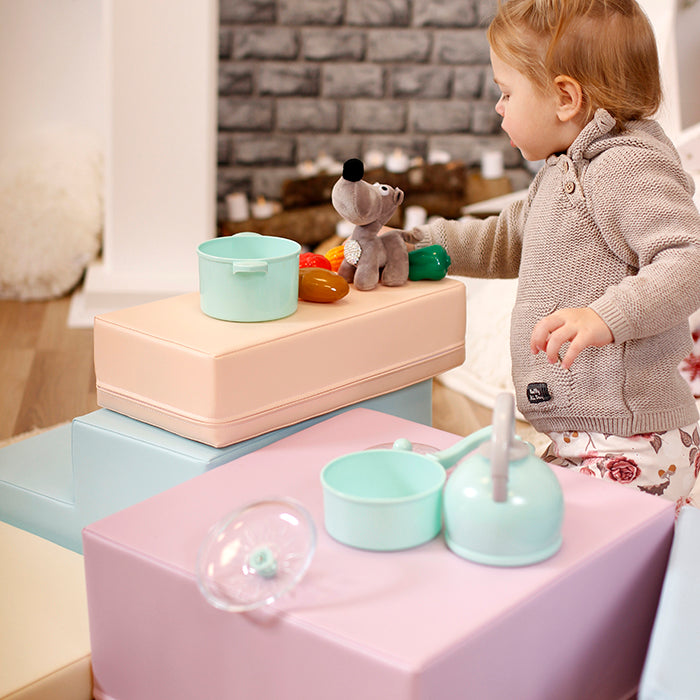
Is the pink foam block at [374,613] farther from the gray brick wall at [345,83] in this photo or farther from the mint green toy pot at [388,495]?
the gray brick wall at [345,83]

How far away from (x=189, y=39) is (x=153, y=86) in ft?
0.51

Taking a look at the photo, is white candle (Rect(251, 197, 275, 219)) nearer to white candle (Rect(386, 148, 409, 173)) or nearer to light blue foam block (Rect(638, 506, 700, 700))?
white candle (Rect(386, 148, 409, 173))

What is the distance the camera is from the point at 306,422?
105 centimetres

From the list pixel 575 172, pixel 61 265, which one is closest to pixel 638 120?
pixel 575 172

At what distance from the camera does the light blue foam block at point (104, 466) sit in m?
0.97

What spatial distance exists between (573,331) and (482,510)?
10.4 inches

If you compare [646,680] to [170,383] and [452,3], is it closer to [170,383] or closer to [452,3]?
[170,383]

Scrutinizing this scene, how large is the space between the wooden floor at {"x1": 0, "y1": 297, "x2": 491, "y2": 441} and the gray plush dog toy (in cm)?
57

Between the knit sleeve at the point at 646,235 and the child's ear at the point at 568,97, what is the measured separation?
0.06m

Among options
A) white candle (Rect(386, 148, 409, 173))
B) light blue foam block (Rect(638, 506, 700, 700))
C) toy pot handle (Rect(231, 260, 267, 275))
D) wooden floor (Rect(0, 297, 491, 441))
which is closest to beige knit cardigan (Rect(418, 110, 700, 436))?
light blue foam block (Rect(638, 506, 700, 700))

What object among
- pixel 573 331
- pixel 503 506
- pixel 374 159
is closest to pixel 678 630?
pixel 503 506

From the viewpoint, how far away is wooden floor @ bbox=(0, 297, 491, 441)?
175cm

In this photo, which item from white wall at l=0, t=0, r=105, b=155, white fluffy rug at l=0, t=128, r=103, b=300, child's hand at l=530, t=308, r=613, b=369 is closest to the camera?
child's hand at l=530, t=308, r=613, b=369

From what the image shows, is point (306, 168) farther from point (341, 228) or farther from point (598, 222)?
point (598, 222)
